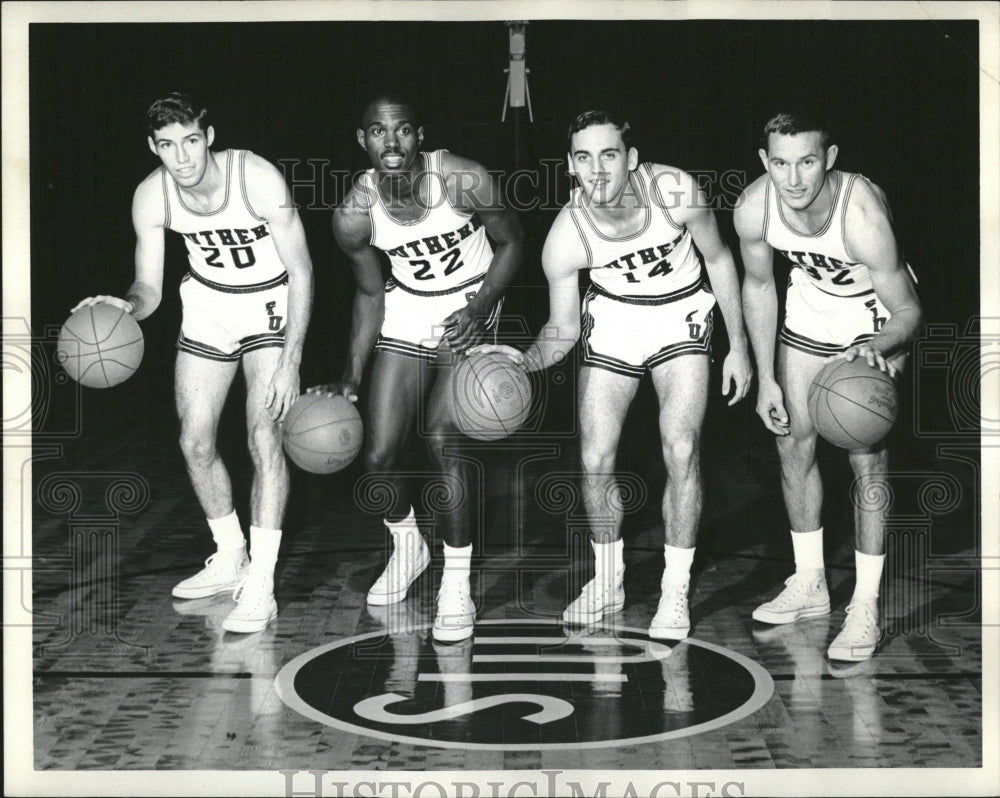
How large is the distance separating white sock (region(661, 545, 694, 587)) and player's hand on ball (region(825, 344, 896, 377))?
4.03 ft

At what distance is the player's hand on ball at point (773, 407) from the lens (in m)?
7.28

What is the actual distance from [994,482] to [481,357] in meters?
2.29

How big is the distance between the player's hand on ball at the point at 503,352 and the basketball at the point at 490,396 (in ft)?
0.09

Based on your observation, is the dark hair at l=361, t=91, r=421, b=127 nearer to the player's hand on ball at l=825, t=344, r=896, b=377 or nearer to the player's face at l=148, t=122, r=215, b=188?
the player's face at l=148, t=122, r=215, b=188

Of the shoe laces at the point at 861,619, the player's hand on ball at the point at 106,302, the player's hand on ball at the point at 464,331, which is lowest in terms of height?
the shoe laces at the point at 861,619

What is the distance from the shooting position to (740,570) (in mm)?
8156

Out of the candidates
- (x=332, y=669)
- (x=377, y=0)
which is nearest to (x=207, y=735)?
(x=332, y=669)

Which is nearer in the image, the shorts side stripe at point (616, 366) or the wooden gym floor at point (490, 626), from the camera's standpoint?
the wooden gym floor at point (490, 626)

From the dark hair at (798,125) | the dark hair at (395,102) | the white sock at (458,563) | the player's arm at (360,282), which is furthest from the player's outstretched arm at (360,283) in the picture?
the dark hair at (798,125)

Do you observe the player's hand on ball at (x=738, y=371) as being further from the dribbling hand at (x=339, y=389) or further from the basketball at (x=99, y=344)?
the basketball at (x=99, y=344)

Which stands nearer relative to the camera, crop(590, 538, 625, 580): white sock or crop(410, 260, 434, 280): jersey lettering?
crop(410, 260, 434, 280): jersey lettering

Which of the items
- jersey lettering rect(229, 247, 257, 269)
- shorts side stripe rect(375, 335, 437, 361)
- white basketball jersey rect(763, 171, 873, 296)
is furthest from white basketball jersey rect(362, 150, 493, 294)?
white basketball jersey rect(763, 171, 873, 296)

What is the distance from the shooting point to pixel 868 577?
284 inches

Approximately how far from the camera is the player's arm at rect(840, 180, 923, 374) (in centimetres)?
696
